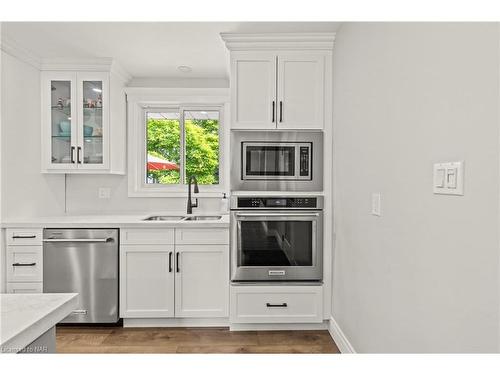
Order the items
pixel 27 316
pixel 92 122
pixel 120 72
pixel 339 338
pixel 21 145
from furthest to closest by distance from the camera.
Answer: pixel 120 72, pixel 92 122, pixel 21 145, pixel 339 338, pixel 27 316

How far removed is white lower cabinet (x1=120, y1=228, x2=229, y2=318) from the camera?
3057mm

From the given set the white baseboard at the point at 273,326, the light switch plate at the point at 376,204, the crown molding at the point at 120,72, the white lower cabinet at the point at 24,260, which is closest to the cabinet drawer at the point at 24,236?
the white lower cabinet at the point at 24,260

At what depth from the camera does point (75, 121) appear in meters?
3.41

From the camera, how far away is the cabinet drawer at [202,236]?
3059 millimetres

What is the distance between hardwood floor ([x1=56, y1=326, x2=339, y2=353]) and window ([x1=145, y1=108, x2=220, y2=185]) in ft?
4.96

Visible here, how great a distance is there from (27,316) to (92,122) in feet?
9.81

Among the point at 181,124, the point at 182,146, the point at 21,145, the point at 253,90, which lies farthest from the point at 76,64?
the point at 253,90

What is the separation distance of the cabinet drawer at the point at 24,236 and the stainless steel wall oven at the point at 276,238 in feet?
5.09

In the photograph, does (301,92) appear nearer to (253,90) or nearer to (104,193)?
(253,90)

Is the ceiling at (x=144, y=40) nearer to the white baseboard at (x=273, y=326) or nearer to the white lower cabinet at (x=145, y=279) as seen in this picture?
the white lower cabinet at (x=145, y=279)

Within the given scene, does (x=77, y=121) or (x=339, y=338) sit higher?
(x=77, y=121)

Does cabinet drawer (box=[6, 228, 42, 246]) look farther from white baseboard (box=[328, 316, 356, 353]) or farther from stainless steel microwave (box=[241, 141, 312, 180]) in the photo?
white baseboard (box=[328, 316, 356, 353])

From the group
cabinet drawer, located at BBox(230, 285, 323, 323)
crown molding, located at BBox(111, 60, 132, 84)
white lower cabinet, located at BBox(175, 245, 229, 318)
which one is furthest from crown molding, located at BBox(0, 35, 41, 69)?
cabinet drawer, located at BBox(230, 285, 323, 323)
